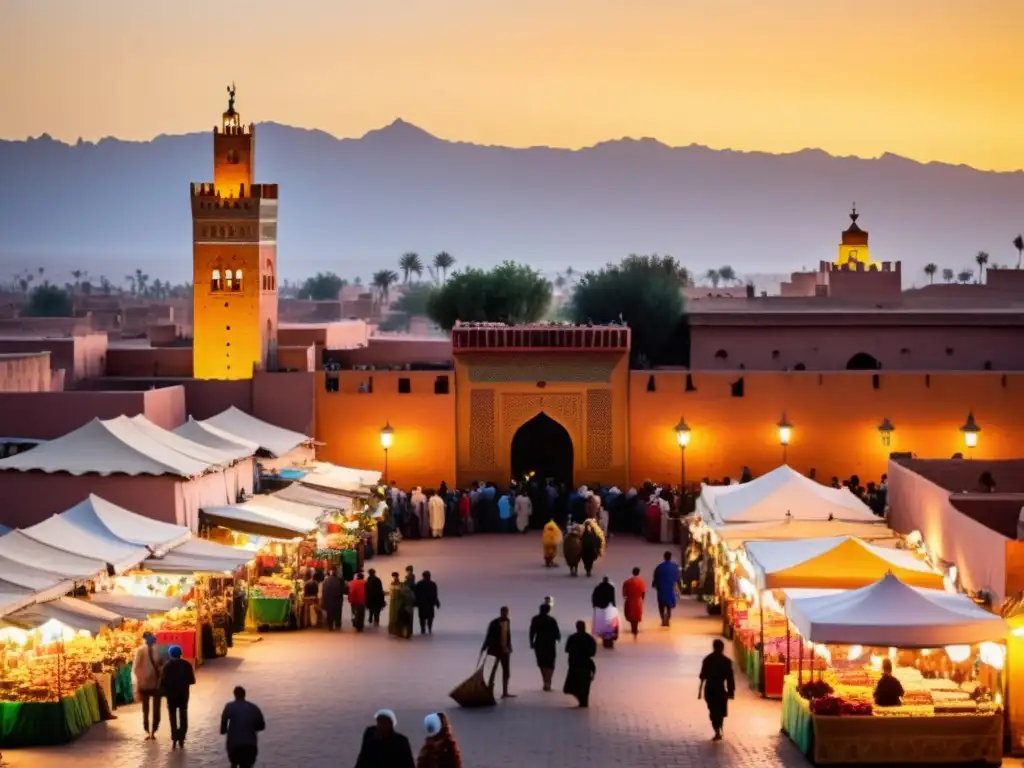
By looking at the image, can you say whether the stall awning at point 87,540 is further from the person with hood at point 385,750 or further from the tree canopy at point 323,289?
the tree canopy at point 323,289

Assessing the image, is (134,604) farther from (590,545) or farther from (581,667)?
(590,545)

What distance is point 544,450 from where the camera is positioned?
3606cm

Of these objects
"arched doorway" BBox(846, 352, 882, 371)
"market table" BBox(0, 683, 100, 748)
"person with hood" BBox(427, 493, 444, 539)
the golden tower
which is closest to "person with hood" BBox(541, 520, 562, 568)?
"person with hood" BBox(427, 493, 444, 539)

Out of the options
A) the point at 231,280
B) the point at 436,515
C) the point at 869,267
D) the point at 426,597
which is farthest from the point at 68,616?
the point at 869,267

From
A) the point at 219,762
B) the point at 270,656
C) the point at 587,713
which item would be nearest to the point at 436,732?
the point at 219,762

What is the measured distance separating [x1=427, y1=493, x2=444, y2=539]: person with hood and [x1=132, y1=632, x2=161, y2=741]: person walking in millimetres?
15495

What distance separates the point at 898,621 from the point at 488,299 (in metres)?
55.1

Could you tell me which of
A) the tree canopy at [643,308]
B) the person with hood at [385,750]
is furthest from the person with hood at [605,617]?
the tree canopy at [643,308]

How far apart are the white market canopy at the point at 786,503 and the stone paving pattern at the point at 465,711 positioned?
137cm

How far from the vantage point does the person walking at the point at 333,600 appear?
22734 millimetres

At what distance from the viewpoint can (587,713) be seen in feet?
58.7

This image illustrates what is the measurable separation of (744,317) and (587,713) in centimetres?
2875

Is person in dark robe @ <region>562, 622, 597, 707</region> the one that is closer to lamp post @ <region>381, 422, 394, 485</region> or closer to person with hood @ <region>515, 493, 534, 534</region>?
person with hood @ <region>515, 493, 534, 534</region>

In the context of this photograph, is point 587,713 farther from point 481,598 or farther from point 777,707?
point 481,598
